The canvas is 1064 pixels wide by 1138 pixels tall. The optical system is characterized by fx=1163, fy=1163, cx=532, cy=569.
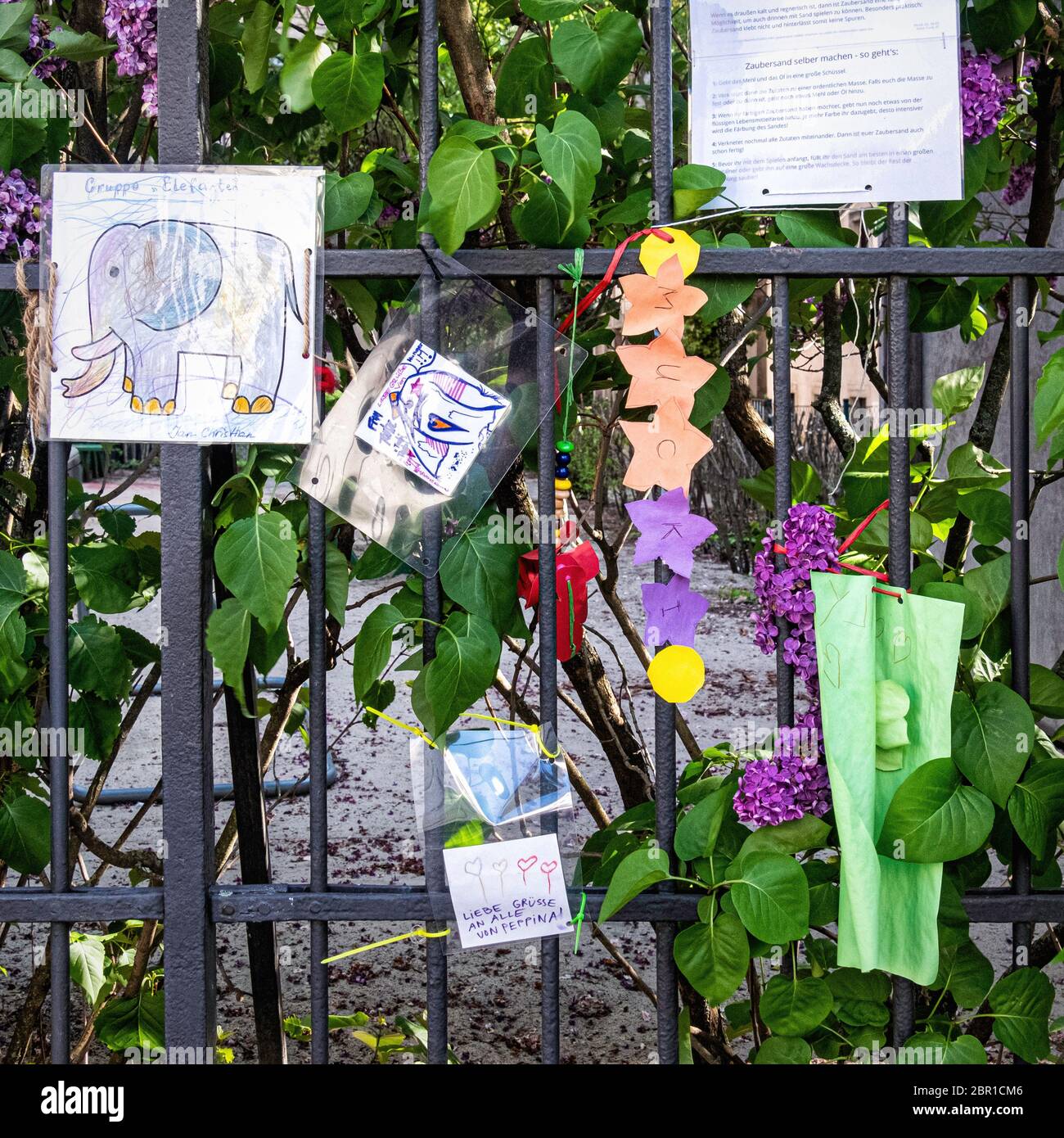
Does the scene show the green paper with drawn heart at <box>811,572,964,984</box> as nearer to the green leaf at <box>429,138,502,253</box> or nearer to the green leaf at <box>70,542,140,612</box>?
the green leaf at <box>429,138,502,253</box>

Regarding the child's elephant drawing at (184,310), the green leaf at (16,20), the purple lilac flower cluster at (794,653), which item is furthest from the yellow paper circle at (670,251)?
the green leaf at (16,20)

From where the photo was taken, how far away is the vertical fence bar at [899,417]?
1.51m

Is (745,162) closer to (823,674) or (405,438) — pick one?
(405,438)

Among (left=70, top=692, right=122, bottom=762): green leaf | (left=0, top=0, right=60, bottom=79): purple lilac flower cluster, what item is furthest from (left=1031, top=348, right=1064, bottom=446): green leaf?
(left=0, top=0, right=60, bottom=79): purple lilac flower cluster

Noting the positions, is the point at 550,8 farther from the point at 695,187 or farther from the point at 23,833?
the point at 23,833

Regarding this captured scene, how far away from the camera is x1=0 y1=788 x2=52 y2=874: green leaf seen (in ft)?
5.72

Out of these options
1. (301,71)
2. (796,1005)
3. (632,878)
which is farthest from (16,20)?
(796,1005)

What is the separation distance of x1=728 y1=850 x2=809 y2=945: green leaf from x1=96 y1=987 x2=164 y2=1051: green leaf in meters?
1.04

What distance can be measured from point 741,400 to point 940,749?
0.92 meters

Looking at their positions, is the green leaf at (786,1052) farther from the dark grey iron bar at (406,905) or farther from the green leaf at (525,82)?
the green leaf at (525,82)

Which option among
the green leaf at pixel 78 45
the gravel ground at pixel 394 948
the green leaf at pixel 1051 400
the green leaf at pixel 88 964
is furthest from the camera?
the gravel ground at pixel 394 948

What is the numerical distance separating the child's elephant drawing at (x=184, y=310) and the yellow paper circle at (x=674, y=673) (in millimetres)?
610

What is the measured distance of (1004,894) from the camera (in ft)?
5.22

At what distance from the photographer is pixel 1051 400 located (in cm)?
137
